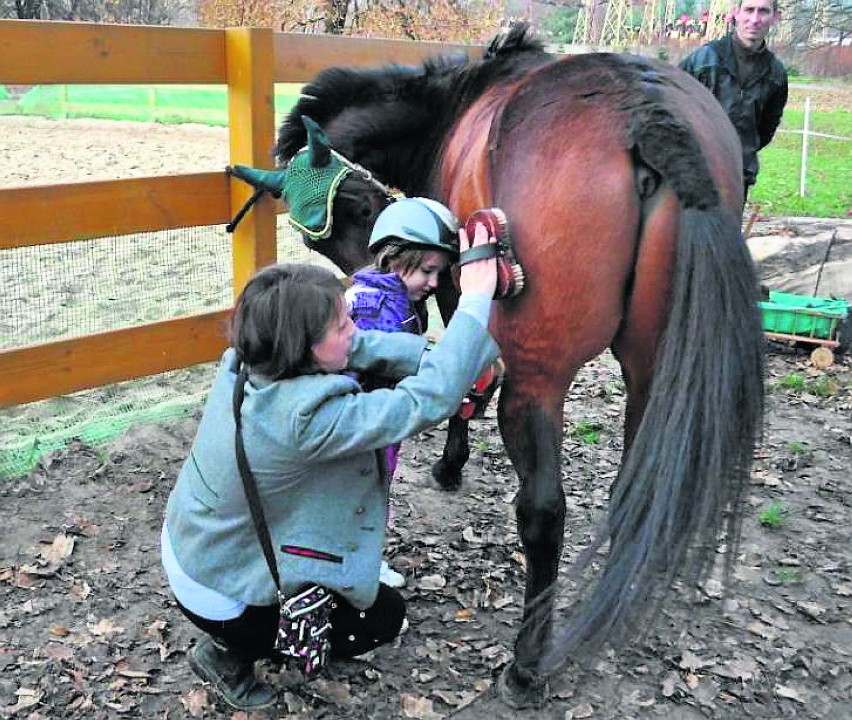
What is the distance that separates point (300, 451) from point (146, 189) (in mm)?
2262

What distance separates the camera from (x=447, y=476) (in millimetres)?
3736

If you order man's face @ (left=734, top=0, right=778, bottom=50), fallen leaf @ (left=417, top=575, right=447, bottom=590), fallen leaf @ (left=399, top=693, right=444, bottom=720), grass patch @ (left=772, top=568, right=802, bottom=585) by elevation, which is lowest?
fallen leaf @ (left=399, top=693, right=444, bottom=720)

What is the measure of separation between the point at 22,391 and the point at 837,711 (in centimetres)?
316

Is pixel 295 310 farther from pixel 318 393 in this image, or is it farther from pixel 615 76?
pixel 615 76

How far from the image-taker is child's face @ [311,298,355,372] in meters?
1.91

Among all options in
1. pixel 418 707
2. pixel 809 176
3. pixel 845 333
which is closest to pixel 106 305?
pixel 418 707

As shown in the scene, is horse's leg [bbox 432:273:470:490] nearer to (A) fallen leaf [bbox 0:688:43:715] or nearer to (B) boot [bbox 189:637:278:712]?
(B) boot [bbox 189:637:278:712]

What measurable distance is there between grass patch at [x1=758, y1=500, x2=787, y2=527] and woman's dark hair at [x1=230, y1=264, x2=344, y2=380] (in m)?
2.32

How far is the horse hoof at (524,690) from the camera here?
245 cm

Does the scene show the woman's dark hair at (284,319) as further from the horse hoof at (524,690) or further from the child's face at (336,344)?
the horse hoof at (524,690)

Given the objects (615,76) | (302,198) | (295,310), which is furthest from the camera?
(302,198)

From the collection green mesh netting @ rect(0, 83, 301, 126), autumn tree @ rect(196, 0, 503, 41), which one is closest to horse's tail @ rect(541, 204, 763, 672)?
autumn tree @ rect(196, 0, 503, 41)

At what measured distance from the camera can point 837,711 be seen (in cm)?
245

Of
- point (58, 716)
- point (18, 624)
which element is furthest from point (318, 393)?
point (18, 624)
